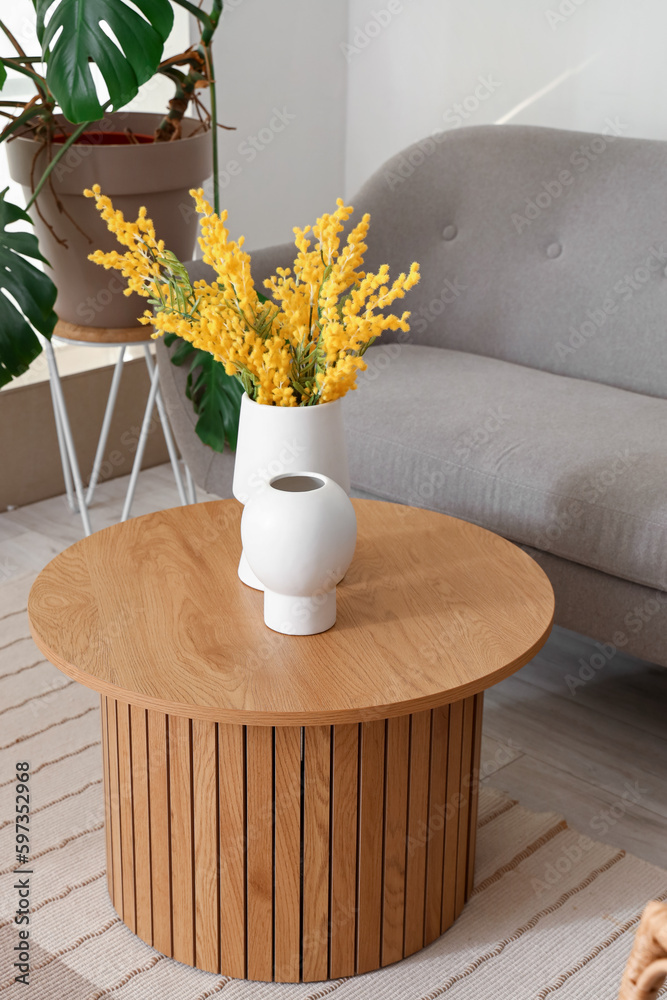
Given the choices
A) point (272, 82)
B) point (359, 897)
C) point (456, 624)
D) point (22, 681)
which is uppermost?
point (272, 82)

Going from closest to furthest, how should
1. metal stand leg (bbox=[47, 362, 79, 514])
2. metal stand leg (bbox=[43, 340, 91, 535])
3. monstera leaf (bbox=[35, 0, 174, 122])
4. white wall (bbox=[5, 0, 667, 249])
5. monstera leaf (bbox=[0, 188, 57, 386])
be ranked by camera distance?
monstera leaf (bbox=[35, 0, 174, 122]) → monstera leaf (bbox=[0, 188, 57, 386]) → metal stand leg (bbox=[43, 340, 91, 535]) → white wall (bbox=[5, 0, 667, 249]) → metal stand leg (bbox=[47, 362, 79, 514])

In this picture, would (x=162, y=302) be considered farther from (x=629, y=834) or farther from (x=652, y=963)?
(x=629, y=834)

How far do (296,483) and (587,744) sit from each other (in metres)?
0.91

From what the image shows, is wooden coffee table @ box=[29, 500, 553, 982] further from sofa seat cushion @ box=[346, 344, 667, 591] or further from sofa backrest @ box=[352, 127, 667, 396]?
sofa backrest @ box=[352, 127, 667, 396]

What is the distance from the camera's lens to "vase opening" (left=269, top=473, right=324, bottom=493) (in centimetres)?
129

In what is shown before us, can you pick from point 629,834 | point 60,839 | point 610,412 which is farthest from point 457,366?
point 60,839

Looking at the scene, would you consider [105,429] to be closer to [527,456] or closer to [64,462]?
[64,462]

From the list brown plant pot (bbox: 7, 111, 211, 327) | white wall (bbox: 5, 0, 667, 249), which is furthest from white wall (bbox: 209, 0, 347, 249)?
brown plant pot (bbox: 7, 111, 211, 327)

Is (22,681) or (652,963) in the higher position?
(652,963)

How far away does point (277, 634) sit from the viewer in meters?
1.28

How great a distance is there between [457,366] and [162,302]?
120 cm

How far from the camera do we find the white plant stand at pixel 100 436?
2408 mm

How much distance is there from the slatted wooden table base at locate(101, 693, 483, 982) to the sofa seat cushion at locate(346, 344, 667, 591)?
524 millimetres

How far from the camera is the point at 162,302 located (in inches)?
52.3
